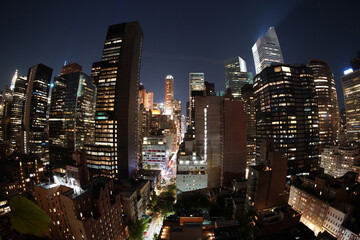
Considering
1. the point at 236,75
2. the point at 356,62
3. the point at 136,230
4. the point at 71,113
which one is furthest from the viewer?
the point at 236,75

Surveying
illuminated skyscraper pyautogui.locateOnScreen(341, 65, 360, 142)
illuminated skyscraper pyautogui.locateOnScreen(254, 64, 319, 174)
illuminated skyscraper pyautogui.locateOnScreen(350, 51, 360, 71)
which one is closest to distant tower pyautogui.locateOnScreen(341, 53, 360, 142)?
illuminated skyscraper pyautogui.locateOnScreen(341, 65, 360, 142)

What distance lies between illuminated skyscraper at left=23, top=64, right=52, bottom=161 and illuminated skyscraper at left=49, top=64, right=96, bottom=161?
450 centimetres

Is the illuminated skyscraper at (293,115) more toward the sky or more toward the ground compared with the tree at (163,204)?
more toward the sky

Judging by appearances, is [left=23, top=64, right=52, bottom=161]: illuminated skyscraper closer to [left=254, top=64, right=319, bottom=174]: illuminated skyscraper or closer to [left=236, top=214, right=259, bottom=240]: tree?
[left=236, top=214, right=259, bottom=240]: tree

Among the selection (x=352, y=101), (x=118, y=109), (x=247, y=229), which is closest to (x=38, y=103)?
(x=118, y=109)

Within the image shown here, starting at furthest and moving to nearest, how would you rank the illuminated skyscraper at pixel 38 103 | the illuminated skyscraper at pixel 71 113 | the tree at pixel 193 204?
the illuminated skyscraper at pixel 71 113, the illuminated skyscraper at pixel 38 103, the tree at pixel 193 204

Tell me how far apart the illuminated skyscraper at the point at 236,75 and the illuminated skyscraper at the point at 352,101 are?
76.4 metres

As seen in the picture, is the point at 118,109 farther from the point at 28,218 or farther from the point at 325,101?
the point at 325,101

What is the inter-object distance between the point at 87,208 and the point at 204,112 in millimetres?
48152

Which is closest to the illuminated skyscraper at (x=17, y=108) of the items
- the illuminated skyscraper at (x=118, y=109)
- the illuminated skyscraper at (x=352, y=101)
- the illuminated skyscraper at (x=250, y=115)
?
the illuminated skyscraper at (x=118, y=109)

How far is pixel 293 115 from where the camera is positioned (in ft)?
176

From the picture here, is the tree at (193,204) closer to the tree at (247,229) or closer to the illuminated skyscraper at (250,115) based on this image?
the tree at (247,229)

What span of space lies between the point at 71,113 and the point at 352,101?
143m

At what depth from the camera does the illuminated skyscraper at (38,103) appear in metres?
75.9
